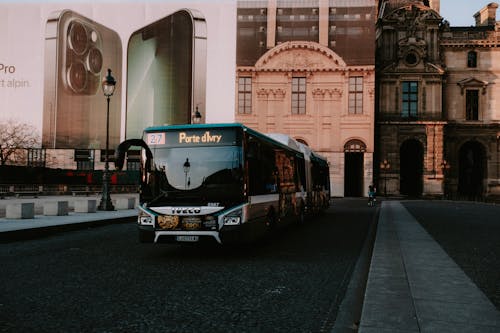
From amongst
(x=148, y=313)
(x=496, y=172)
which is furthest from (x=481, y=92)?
(x=148, y=313)

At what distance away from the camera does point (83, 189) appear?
1640 inches

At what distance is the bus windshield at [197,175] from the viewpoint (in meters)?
9.36

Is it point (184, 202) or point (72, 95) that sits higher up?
point (72, 95)

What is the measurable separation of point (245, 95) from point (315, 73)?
23.1 feet

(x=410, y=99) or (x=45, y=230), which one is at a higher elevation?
(x=410, y=99)

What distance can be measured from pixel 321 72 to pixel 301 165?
34298mm

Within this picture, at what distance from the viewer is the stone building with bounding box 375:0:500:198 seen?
171 ft

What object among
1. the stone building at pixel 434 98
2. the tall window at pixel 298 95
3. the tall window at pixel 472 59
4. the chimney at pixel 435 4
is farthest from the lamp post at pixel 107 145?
the chimney at pixel 435 4

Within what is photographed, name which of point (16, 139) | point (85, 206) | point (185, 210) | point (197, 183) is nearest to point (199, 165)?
point (197, 183)

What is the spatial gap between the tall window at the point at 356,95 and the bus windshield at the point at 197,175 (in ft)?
136

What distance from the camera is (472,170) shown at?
2418 inches

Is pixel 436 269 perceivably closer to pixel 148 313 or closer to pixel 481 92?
pixel 148 313

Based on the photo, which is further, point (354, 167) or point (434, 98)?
point (354, 167)

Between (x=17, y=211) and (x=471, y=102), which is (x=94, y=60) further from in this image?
(x=471, y=102)
